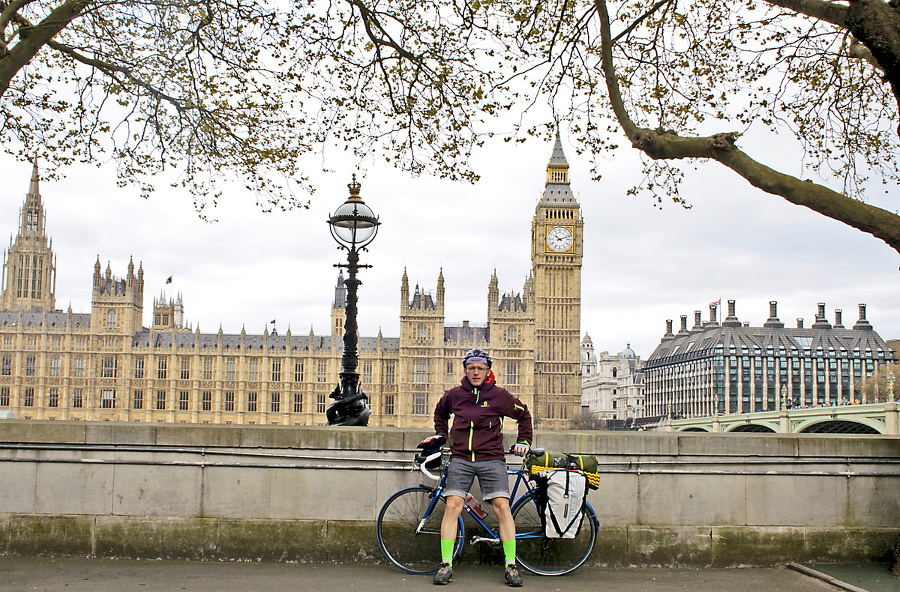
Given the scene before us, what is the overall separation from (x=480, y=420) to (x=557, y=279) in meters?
81.2

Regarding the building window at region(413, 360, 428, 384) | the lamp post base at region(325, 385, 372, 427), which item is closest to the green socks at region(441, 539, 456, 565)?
the lamp post base at region(325, 385, 372, 427)

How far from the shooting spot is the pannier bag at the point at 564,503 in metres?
5.66

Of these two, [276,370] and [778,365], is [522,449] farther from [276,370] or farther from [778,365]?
[778,365]

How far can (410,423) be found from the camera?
78.6 m

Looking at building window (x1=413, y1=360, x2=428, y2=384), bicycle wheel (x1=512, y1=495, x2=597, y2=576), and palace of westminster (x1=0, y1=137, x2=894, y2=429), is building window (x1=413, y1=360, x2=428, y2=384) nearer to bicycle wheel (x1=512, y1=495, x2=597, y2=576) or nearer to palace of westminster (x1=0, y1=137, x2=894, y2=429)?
palace of westminster (x1=0, y1=137, x2=894, y2=429)

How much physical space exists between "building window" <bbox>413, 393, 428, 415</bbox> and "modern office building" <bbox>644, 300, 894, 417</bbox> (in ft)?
160

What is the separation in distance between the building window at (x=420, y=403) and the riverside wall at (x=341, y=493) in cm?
7358

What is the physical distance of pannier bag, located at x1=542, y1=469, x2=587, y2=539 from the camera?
5664mm

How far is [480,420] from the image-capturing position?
5520 millimetres

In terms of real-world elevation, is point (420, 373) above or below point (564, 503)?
above

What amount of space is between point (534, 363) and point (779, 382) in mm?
49030

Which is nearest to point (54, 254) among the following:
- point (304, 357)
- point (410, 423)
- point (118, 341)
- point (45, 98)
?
point (118, 341)

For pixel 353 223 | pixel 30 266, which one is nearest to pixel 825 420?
pixel 353 223

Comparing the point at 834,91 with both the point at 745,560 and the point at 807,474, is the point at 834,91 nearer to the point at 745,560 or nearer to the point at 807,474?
the point at 807,474
